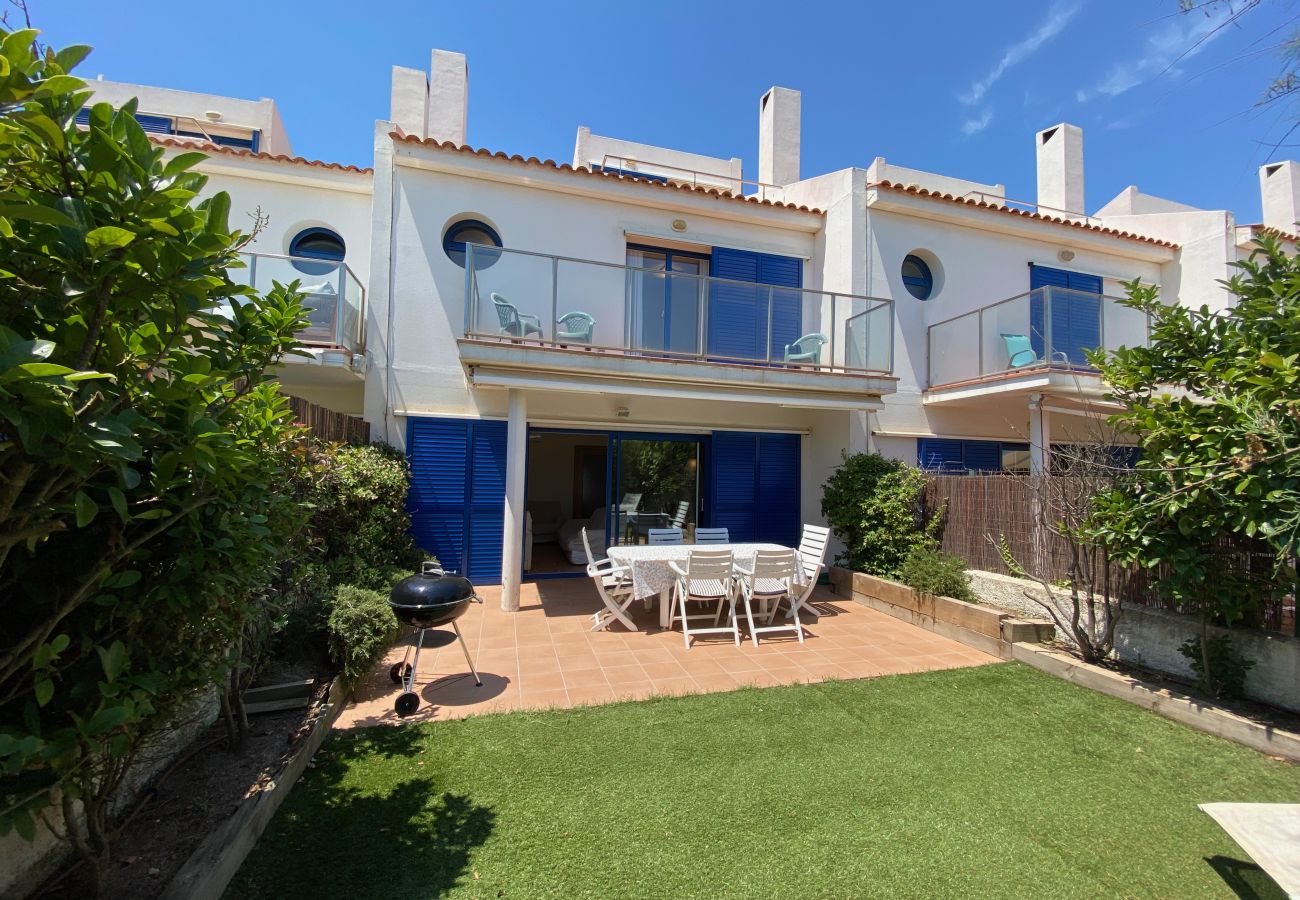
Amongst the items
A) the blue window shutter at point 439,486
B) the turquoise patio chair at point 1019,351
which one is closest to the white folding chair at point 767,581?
the blue window shutter at point 439,486

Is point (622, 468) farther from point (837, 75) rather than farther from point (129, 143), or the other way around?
point (837, 75)

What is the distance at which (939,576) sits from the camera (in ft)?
22.8

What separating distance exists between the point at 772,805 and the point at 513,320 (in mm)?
6129

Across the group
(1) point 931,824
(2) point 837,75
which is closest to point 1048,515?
(1) point 931,824

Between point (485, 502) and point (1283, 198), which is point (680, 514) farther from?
point (1283, 198)

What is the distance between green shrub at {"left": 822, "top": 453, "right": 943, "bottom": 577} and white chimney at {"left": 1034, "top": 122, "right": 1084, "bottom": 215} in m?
8.91

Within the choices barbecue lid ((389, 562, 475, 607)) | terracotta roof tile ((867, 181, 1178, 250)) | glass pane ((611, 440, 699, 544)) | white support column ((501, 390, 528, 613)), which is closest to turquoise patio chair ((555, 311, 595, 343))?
white support column ((501, 390, 528, 613))

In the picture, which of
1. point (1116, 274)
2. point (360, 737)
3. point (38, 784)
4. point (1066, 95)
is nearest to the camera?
point (38, 784)

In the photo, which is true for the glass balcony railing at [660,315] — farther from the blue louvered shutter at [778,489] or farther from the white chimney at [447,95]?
the white chimney at [447,95]

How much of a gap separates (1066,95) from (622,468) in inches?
286

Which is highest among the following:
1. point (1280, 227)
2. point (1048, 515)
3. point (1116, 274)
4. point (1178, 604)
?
point (1280, 227)

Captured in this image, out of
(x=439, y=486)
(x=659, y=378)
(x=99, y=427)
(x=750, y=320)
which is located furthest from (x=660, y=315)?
(x=99, y=427)

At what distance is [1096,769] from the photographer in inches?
141

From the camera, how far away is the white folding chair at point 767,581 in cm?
629
